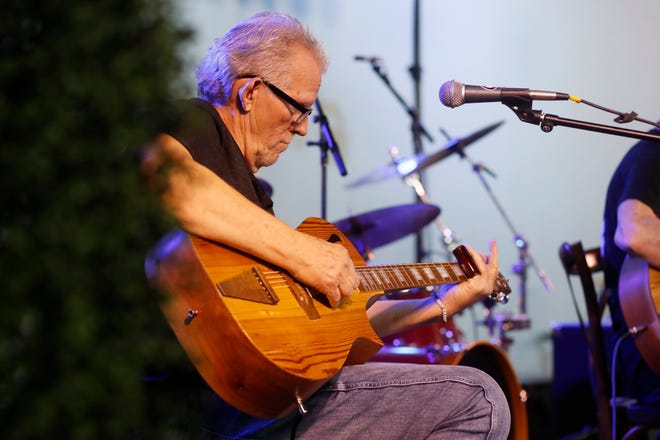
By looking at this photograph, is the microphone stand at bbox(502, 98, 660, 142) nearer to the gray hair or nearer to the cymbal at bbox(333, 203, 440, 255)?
the gray hair

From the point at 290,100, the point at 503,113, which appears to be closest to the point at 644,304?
the point at 290,100

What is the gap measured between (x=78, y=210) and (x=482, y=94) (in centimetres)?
160

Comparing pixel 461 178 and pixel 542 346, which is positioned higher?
pixel 461 178

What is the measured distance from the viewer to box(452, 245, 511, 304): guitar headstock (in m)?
2.70

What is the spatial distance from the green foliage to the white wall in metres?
3.90

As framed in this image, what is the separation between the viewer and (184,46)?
87cm

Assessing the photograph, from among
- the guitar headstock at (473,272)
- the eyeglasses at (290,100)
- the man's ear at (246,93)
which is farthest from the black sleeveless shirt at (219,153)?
the guitar headstock at (473,272)

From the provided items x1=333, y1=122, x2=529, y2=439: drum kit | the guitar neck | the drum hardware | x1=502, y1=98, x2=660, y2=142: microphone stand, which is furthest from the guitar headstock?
the drum hardware

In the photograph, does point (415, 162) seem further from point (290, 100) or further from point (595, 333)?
point (290, 100)

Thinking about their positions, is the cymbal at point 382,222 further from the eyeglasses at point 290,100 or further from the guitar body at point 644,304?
the eyeglasses at point 290,100

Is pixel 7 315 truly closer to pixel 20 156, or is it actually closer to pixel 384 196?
pixel 20 156

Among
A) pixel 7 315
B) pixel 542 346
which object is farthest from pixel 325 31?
pixel 7 315

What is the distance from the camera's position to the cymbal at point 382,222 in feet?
12.3

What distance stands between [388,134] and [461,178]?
26.8 inches
